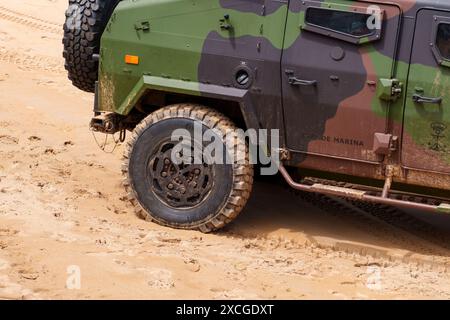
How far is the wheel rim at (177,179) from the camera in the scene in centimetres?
684

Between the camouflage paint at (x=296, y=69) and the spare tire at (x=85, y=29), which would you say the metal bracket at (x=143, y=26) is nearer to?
the camouflage paint at (x=296, y=69)

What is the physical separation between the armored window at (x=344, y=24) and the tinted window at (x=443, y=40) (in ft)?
1.28

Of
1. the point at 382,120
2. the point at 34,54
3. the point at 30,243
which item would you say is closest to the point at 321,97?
the point at 382,120

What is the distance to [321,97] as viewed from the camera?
21.4 ft

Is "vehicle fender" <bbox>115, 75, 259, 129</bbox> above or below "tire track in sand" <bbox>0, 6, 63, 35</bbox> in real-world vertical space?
above

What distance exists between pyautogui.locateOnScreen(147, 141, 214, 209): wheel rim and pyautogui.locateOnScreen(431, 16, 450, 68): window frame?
1.73 m

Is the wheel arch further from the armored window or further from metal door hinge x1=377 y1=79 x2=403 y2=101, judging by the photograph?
metal door hinge x1=377 y1=79 x2=403 y2=101

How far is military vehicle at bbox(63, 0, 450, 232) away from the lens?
6.35 m

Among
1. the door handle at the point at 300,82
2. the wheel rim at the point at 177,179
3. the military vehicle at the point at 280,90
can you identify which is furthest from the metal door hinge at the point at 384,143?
the wheel rim at the point at 177,179

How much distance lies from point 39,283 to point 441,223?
3.65m

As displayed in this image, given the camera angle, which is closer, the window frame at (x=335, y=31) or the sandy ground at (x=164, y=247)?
the sandy ground at (x=164, y=247)

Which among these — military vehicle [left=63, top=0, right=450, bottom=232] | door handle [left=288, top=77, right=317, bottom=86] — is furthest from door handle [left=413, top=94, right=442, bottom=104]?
door handle [left=288, top=77, right=317, bottom=86]

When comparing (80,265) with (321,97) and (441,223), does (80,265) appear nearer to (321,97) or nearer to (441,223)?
(321,97)

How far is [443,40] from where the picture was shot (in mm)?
6270
